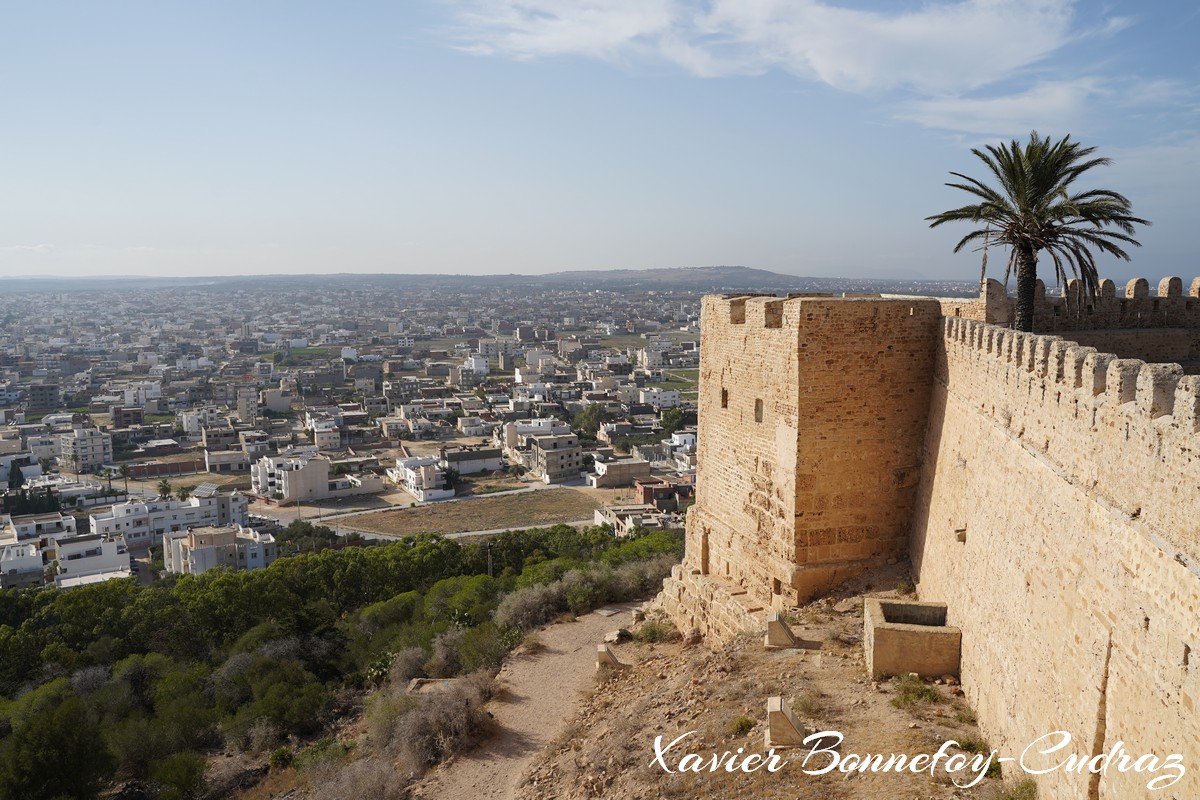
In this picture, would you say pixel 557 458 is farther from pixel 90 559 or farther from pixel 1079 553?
pixel 1079 553

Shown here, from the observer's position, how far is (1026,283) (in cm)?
1128

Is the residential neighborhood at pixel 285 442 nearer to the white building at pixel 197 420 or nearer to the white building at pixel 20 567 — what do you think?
the white building at pixel 20 567

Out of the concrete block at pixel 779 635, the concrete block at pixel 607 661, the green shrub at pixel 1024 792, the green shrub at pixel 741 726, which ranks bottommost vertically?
the concrete block at pixel 607 661

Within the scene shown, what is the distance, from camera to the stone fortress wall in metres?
4.67

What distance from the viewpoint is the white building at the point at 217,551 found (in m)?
37.6

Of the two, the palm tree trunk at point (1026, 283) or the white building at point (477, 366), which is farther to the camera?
the white building at point (477, 366)

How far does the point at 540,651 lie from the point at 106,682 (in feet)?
38.4

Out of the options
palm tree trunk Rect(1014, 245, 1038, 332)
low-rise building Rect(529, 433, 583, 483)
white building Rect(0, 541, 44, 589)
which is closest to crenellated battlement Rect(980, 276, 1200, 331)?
palm tree trunk Rect(1014, 245, 1038, 332)

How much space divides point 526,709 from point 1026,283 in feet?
28.1

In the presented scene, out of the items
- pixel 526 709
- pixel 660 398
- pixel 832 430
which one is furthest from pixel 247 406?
pixel 832 430

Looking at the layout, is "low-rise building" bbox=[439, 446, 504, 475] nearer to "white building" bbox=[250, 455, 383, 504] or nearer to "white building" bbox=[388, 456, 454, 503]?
"white building" bbox=[388, 456, 454, 503]

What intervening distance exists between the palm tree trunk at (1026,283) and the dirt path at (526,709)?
7442 millimetres

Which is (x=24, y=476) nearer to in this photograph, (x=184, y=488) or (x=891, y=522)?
(x=184, y=488)

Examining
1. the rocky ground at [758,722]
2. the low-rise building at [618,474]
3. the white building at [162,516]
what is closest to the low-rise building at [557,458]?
the low-rise building at [618,474]
